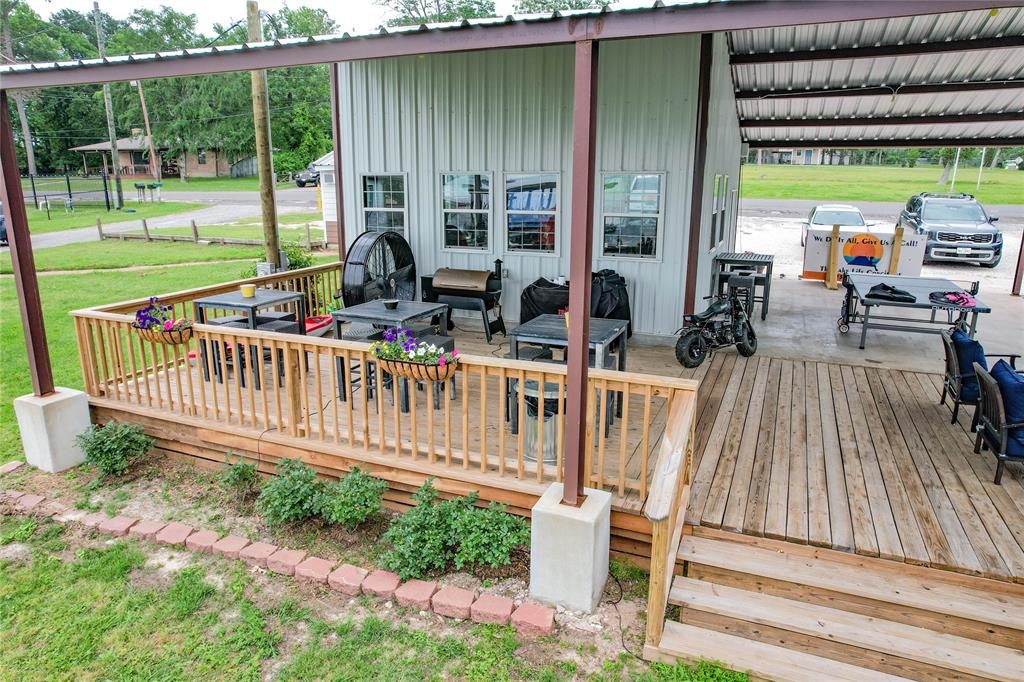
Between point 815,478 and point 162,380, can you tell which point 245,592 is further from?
point 815,478

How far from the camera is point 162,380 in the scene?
588 centimetres

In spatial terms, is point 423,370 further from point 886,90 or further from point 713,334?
point 886,90

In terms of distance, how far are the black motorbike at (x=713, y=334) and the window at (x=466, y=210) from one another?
2.67 m

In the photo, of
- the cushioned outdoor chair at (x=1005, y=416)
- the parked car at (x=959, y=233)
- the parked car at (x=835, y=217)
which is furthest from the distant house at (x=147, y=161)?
the cushioned outdoor chair at (x=1005, y=416)

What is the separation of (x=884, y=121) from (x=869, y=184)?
27.9 metres

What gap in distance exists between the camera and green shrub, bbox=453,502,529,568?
3592 mm

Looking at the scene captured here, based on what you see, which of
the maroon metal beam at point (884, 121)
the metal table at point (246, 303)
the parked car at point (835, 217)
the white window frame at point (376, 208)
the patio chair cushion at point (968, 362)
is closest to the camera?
the patio chair cushion at point (968, 362)

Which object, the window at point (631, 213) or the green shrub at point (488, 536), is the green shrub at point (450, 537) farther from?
the window at point (631, 213)

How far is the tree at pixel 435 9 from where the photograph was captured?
92.4 ft

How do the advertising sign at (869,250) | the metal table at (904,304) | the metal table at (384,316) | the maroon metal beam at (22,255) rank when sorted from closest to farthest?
the maroon metal beam at (22,255)
the metal table at (384,316)
the metal table at (904,304)
the advertising sign at (869,250)

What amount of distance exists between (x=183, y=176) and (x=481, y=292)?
1612 inches

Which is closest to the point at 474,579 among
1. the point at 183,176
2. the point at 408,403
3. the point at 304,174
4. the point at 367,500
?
the point at 367,500

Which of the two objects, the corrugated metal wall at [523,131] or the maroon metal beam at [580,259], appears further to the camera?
the corrugated metal wall at [523,131]

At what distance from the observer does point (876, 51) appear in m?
6.89
